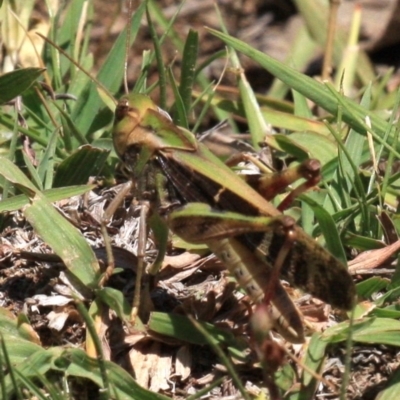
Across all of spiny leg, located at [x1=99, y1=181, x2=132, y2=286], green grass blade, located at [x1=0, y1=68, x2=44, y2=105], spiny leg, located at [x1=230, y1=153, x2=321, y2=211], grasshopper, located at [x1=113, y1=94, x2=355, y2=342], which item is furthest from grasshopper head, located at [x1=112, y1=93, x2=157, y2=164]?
green grass blade, located at [x1=0, y1=68, x2=44, y2=105]

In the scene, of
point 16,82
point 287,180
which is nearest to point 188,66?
point 16,82

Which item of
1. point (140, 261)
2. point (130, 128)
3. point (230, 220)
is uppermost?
point (130, 128)

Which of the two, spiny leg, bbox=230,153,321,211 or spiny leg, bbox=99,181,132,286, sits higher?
spiny leg, bbox=230,153,321,211

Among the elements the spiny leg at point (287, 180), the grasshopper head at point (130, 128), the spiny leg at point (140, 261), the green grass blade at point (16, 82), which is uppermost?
the green grass blade at point (16, 82)

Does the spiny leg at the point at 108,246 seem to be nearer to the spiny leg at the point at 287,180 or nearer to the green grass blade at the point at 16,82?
the spiny leg at the point at 287,180

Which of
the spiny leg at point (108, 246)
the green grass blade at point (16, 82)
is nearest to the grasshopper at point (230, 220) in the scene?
the spiny leg at point (108, 246)

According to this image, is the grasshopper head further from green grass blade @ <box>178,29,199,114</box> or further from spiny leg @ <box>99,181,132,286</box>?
green grass blade @ <box>178,29,199,114</box>

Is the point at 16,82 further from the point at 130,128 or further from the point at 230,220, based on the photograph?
the point at 230,220
